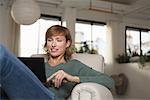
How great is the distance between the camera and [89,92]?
145 cm

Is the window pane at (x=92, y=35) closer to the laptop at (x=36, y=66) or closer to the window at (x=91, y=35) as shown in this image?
the window at (x=91, y=35)

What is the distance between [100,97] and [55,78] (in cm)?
30

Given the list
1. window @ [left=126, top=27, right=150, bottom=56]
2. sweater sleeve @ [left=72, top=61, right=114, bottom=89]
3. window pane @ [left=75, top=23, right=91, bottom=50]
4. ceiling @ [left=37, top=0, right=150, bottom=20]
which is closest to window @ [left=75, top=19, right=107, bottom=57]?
window pane @ [left=75, top=23, right=91, bottom=50]

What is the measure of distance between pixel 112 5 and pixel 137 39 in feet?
5.66

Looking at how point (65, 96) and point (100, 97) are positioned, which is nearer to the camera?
point (100, 97)

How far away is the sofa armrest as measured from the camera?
1431mm

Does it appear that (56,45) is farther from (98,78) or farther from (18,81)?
(18,81)

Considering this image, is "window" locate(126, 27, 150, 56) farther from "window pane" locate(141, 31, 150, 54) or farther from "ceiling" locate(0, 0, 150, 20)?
"ceiling" locate(0, 0, 150, 20)

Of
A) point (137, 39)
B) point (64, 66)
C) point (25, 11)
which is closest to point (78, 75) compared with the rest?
point (64, 66)

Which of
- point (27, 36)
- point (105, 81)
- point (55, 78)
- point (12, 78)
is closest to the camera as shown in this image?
point (12, 78)

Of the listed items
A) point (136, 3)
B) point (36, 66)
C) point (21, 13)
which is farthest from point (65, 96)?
point (136, 3)

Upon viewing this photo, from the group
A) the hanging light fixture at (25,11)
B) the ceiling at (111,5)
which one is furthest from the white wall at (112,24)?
the hanging light fixture at (25,11)

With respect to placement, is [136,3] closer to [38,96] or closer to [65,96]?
[65,96]

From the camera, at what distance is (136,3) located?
6027 mm
